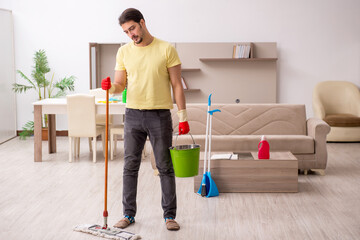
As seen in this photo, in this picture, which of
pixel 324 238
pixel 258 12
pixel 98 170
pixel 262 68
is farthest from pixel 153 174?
pixel 258 12

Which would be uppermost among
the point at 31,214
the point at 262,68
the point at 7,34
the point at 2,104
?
the point at 7,34

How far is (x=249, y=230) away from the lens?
11.2 ft

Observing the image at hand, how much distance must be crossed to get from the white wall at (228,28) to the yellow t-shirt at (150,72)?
4.57 m

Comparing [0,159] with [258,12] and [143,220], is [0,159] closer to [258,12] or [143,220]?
[143,220]

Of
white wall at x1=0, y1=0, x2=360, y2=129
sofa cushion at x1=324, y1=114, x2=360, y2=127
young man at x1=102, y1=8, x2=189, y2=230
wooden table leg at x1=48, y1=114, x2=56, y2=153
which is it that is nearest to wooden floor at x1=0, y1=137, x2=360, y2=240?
young man at x1=102, y1=8, x2=189, y2=230

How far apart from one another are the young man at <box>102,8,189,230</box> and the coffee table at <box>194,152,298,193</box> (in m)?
1.11

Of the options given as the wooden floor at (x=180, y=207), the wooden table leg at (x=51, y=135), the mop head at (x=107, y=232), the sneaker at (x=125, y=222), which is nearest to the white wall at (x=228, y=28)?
the wooden table leg at (x=51, y=135)

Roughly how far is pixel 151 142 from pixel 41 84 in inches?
194

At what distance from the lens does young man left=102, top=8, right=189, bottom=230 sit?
322 centimetres

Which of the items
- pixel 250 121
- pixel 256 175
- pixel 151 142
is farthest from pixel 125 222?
pixel 250 121

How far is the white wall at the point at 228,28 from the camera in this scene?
7.73 metres

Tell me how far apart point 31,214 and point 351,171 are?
341 centimetres

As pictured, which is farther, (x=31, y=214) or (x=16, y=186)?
(x=16, y=186)

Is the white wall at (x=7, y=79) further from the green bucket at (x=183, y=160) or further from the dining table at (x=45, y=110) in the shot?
the green bucket at (x=183, y=160)
